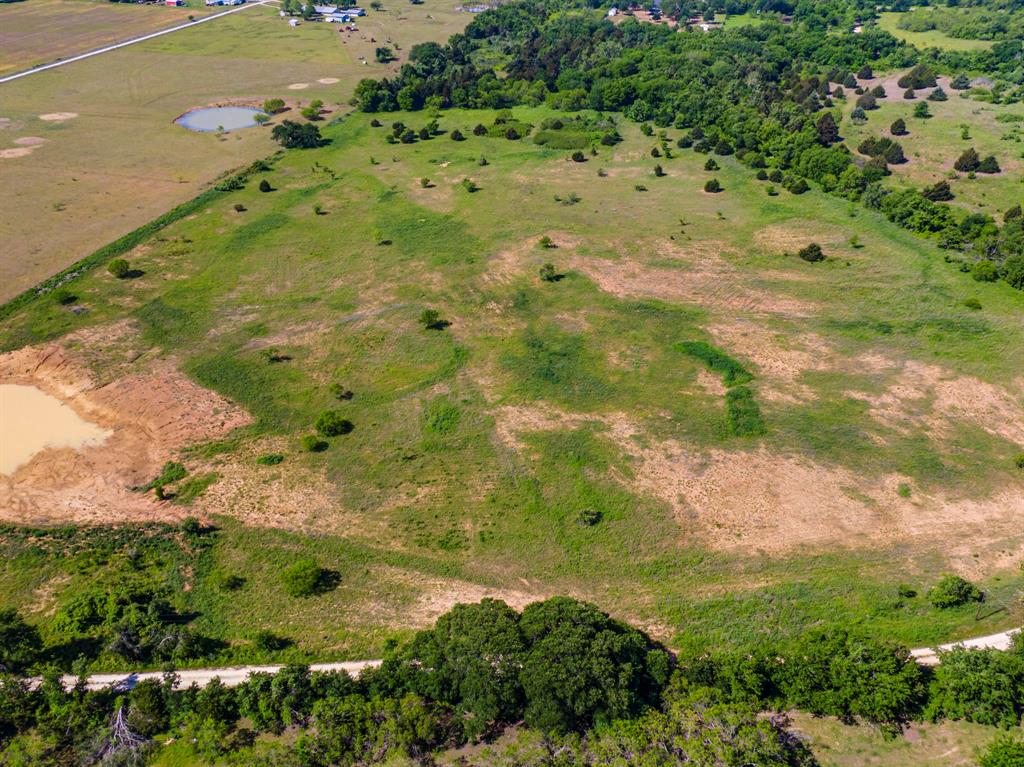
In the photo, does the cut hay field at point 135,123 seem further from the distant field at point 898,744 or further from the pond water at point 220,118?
the distant field at point 898,744

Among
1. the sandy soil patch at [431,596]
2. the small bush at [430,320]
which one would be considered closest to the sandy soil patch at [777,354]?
the small bush at [430,320]

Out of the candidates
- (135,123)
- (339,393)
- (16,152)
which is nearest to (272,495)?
(339,393)

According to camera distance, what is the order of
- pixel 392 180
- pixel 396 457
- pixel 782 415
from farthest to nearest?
pixel 392 180 < pixel 782 415 < pixel 396 457

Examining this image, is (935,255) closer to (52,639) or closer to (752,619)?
(752,619)

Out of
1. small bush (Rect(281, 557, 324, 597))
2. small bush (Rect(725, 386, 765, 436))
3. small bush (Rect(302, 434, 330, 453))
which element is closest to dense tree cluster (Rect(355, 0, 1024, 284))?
small bush (Rect(725, 386, 765, 436))

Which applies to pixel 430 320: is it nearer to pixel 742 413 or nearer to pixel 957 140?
pixel 742 413

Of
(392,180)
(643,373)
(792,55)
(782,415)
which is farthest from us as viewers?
(792,55)

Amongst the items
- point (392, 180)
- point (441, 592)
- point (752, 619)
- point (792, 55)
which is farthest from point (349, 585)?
point (792, 55)
